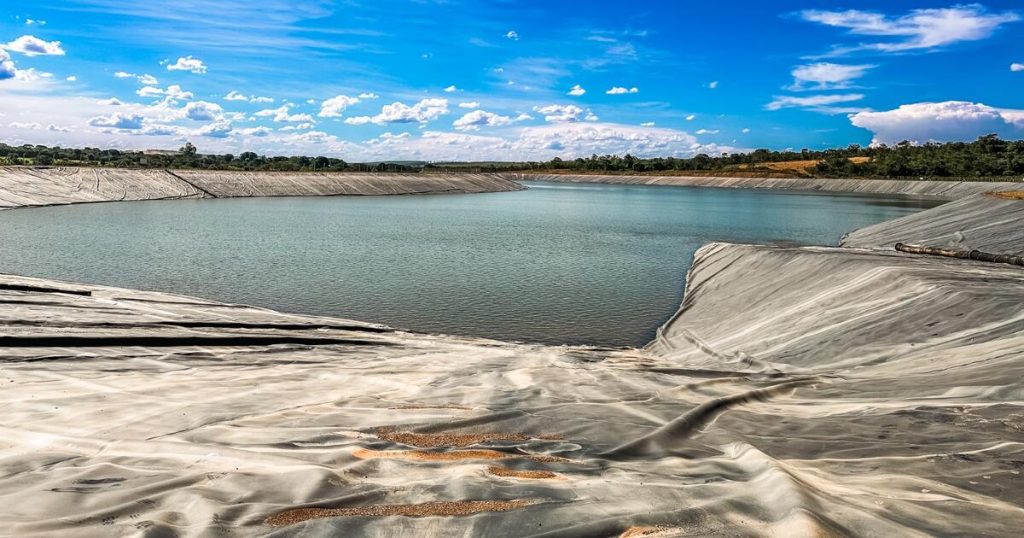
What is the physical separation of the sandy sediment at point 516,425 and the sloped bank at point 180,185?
61938mm

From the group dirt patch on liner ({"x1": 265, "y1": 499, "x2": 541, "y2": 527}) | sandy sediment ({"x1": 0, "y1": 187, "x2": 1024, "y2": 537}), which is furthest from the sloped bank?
dirt patch on liner ({"x1": 265, "y1": 499, "x2": 541, "y2": 527})

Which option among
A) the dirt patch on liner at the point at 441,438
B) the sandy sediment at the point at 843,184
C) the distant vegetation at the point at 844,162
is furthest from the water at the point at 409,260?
the distant vegetation at the point at 844,162

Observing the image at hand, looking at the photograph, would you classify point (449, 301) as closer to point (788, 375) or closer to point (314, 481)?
point (788, 375)

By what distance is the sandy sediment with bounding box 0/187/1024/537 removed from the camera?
6672mm

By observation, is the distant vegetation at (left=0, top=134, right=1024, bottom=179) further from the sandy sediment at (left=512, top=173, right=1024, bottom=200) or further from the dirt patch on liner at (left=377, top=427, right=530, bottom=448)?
the dirt patch on liner at (left=377, top=427, right=530, bottom=448)

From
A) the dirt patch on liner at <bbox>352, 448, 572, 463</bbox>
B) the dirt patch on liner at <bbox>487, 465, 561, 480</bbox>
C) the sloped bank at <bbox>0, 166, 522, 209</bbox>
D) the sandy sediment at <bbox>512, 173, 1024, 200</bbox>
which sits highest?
the sandy sediment at <bbox>512, 173, 1024, 200</bbox>

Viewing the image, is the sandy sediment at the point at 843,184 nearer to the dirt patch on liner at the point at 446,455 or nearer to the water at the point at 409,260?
the water at the point at 409,260

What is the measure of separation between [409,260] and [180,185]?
66.8 metres

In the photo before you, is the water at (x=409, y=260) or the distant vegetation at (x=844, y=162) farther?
the distant vegetation at (x=844, y=162)

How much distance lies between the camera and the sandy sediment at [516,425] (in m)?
6.67

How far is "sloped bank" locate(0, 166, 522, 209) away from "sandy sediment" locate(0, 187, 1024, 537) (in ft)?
203

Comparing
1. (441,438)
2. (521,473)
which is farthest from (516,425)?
(521,473)

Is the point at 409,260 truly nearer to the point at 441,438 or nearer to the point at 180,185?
the point at 441,438

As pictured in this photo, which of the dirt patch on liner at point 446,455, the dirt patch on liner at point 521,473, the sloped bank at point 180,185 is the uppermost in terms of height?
the sloped bank at point 180,185
